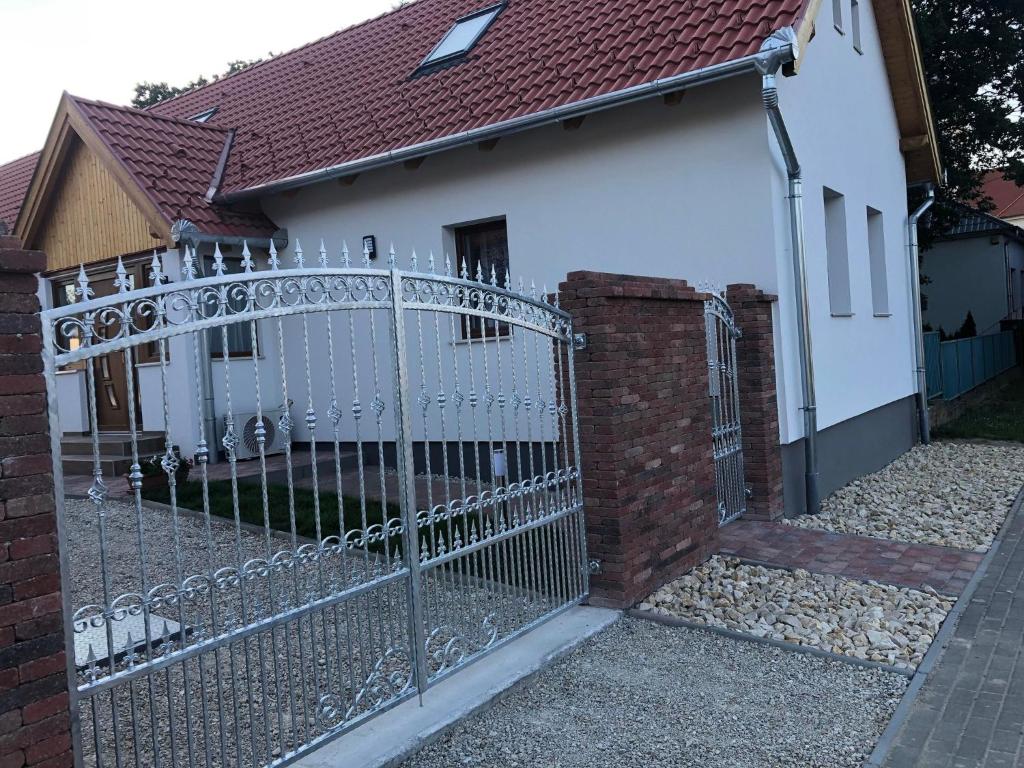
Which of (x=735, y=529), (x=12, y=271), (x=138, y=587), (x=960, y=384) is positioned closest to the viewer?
(x=12, y=271)

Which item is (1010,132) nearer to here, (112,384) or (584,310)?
(584,310)

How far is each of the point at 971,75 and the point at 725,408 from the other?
40.0 feet

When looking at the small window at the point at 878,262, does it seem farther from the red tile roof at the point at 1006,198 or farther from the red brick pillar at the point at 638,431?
the red tile roof at the point at 1006,198

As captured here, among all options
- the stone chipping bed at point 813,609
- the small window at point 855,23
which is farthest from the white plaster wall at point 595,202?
the small window at point 855,23

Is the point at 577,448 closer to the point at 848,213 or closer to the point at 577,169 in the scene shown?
the point at 577,169

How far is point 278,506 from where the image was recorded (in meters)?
7.89

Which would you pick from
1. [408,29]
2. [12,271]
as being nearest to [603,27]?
[408,29]

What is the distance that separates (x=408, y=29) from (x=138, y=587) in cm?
985

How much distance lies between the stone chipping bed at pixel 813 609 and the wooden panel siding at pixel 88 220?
7.64 metres

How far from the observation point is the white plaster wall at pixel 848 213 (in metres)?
8.17

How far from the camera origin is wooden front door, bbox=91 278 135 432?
11.2 m

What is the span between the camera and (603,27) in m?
9.48

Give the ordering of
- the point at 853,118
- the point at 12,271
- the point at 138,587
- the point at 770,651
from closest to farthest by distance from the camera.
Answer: the point at 12,271 < the point at 770,651 < the point at 138,587 < the point at 853,118

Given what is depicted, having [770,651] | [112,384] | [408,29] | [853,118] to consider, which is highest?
[408,29]
